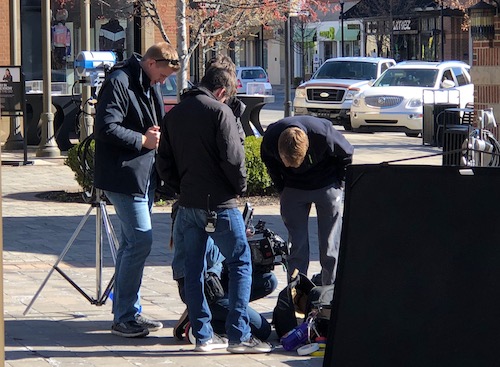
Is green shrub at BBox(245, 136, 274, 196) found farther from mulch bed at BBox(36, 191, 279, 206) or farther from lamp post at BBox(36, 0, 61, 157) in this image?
lamp post at BBox(36, 0, 61, 157)

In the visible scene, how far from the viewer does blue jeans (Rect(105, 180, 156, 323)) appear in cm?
635

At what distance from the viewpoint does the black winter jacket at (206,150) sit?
5.93 metres

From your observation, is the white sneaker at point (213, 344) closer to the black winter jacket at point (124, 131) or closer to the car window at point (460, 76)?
the black winter jacket at point (124, 131)

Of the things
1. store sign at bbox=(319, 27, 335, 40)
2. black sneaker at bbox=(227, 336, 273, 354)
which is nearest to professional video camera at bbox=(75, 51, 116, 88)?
black sneaker at bbox=(227, 336, 273, 354)

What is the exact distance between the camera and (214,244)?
6602 mm

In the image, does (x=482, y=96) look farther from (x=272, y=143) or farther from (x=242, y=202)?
(x=272, y=143)

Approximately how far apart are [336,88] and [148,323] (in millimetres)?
19837

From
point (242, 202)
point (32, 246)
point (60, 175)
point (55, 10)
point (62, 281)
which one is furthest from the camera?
point (55, 10)

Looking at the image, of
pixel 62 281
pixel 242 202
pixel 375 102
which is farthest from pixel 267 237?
pixel 375 102

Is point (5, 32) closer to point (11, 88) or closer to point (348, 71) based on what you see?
point (11, 88)

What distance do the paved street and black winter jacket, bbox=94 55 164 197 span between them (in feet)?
3.27

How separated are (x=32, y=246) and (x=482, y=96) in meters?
5.15

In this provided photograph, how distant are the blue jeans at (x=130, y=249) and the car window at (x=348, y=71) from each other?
21363mm

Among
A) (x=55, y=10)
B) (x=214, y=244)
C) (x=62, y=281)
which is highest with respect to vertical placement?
(x=55, y=10)
